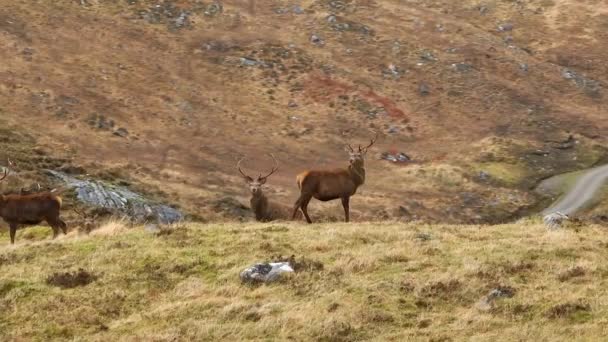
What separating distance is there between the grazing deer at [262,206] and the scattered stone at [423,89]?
48.7 m

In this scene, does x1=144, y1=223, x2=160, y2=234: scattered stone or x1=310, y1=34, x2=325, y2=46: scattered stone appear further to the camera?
x1=310, y1=34, x2=325, y2=46: scattered stone

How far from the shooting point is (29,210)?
22.8 metres

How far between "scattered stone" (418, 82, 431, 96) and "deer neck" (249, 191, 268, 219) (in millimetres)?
49519

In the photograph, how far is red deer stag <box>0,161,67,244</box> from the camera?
74.2 feet

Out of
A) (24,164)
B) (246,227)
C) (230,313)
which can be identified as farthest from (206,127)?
(230,313)

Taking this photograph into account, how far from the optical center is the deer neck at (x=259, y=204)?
25719 mm

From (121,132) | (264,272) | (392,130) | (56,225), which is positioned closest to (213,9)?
(392,130)

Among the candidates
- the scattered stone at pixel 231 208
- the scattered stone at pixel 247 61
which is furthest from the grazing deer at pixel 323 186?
the scattered stone at pixel 247 61

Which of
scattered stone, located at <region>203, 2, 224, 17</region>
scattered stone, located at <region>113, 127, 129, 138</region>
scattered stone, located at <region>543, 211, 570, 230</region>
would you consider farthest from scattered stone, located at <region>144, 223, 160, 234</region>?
scattered stone, located at <region>203, 2, 224, 17</region>

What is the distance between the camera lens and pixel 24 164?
4066 cm

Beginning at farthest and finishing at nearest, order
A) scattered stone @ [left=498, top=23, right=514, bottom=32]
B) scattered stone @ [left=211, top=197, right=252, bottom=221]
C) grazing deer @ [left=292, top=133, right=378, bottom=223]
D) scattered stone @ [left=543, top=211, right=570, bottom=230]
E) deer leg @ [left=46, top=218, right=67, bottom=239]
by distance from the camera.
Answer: scattered stone @ [left=498, top=23, right=514, bottom=32]
scattered stone @ [left=211, top=197, right=252, bottom=221]
grazing deer @ [left=292, top=133, right=378, bottom=223]
scattered stone @ [left=543, top=211, right=570, bottom=230]
deer leg @ [left=46, top=218, right=67, bottom=239]

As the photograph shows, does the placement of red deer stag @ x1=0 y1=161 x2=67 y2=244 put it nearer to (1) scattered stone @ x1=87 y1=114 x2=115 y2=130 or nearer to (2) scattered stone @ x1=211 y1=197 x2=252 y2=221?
(2) scattered stone @ x1=211 y1=197 x2=252 y2=221

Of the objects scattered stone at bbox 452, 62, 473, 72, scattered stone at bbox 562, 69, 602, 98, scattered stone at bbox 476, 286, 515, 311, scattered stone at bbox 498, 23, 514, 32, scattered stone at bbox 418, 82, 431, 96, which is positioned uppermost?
scattered stone at bbox 476, 286, 515, 311

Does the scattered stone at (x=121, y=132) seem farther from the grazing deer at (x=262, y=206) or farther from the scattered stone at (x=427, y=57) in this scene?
the scattered stone at (x=427, y=57)
